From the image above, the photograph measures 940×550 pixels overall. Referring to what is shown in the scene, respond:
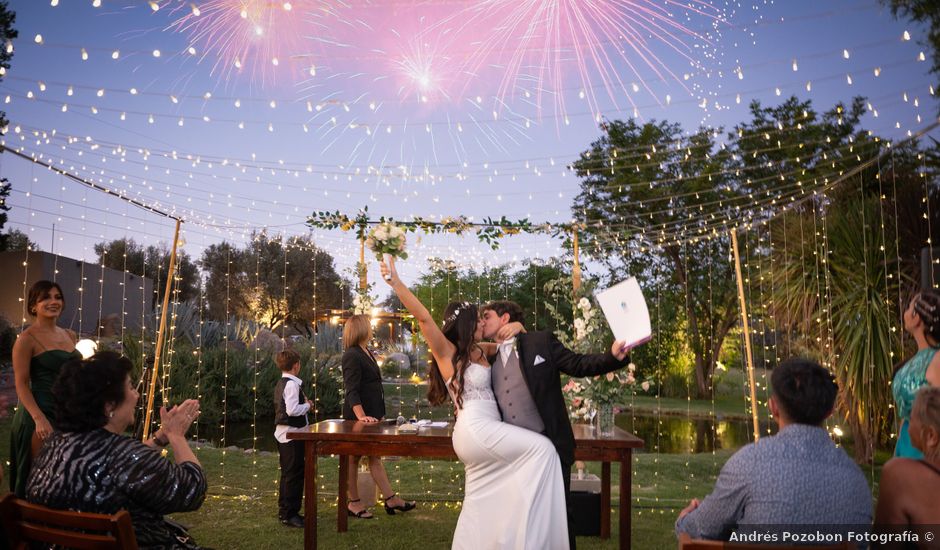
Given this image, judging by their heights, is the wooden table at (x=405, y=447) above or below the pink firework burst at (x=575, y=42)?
below

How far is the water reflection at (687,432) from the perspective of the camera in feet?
40.4

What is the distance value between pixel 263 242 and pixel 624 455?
20276 millimetres

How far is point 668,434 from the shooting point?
13.9 metres

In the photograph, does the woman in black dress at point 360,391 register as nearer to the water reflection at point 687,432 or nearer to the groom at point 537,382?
the groom at point 537,382

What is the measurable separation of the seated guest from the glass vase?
297 cm

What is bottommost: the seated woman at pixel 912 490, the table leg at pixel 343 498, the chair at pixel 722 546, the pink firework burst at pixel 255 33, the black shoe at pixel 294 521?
the black shoe at pixel 294 521

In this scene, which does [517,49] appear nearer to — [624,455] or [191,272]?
[624,455]

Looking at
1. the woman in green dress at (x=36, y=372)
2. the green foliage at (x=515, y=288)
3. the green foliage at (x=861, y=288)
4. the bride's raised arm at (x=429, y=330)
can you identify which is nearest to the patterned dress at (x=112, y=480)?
the bride's raised arm at (x=429, y=330)

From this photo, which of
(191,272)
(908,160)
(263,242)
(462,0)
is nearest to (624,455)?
(462,0)

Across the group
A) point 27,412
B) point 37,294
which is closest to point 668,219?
point 37,294

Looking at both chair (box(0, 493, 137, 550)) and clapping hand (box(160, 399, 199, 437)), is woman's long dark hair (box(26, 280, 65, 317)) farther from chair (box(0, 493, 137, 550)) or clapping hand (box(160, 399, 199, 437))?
chair (box(0, 493, 137, 550))

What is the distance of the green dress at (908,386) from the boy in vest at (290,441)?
4175mm

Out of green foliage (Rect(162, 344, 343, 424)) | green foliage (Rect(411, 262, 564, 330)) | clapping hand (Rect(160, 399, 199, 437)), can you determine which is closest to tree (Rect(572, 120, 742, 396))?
green foliage (Rect(411, 262, 564, 330))

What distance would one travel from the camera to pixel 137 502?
91.9 inches
